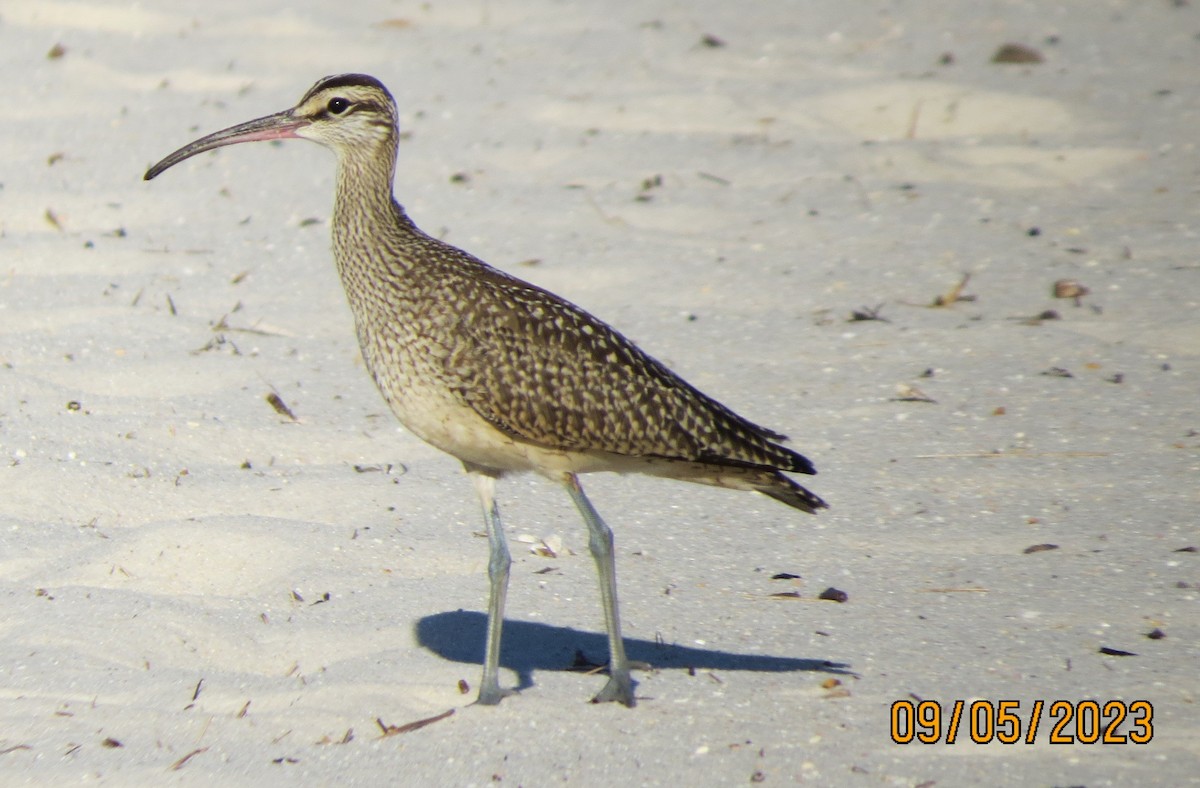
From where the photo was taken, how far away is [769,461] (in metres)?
4.88

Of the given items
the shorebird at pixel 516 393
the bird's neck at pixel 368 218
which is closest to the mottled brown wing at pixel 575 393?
the shorebird at pixel 516 393

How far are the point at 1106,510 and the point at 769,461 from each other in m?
1.79

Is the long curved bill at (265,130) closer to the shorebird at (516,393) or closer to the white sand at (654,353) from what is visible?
the shorebird at (516,393)

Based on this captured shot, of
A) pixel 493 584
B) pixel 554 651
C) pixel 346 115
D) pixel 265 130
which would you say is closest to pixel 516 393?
pixel 493 584

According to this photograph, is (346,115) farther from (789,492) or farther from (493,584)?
(789,492)

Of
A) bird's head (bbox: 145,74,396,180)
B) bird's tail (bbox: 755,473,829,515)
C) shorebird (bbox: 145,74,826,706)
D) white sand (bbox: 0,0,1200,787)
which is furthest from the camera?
bird's head (bbox: 145,74,396,180)

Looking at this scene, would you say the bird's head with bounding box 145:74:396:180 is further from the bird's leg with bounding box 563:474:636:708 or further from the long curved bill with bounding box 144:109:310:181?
the bird's leg with bounding box 563:474:636:708

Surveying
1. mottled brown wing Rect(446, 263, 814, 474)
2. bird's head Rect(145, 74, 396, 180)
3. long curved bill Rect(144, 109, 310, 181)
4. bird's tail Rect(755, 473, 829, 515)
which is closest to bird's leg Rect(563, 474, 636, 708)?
mottled brown wing Rect(446, 263, 814, 474)

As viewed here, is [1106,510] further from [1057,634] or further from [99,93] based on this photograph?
[99,93]

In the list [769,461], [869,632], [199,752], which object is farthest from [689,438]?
[199,752]

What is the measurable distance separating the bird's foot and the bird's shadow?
29 centimetres

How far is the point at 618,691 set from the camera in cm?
471

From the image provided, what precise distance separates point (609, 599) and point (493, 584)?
343 mm

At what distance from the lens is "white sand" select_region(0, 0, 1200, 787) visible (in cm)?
462
